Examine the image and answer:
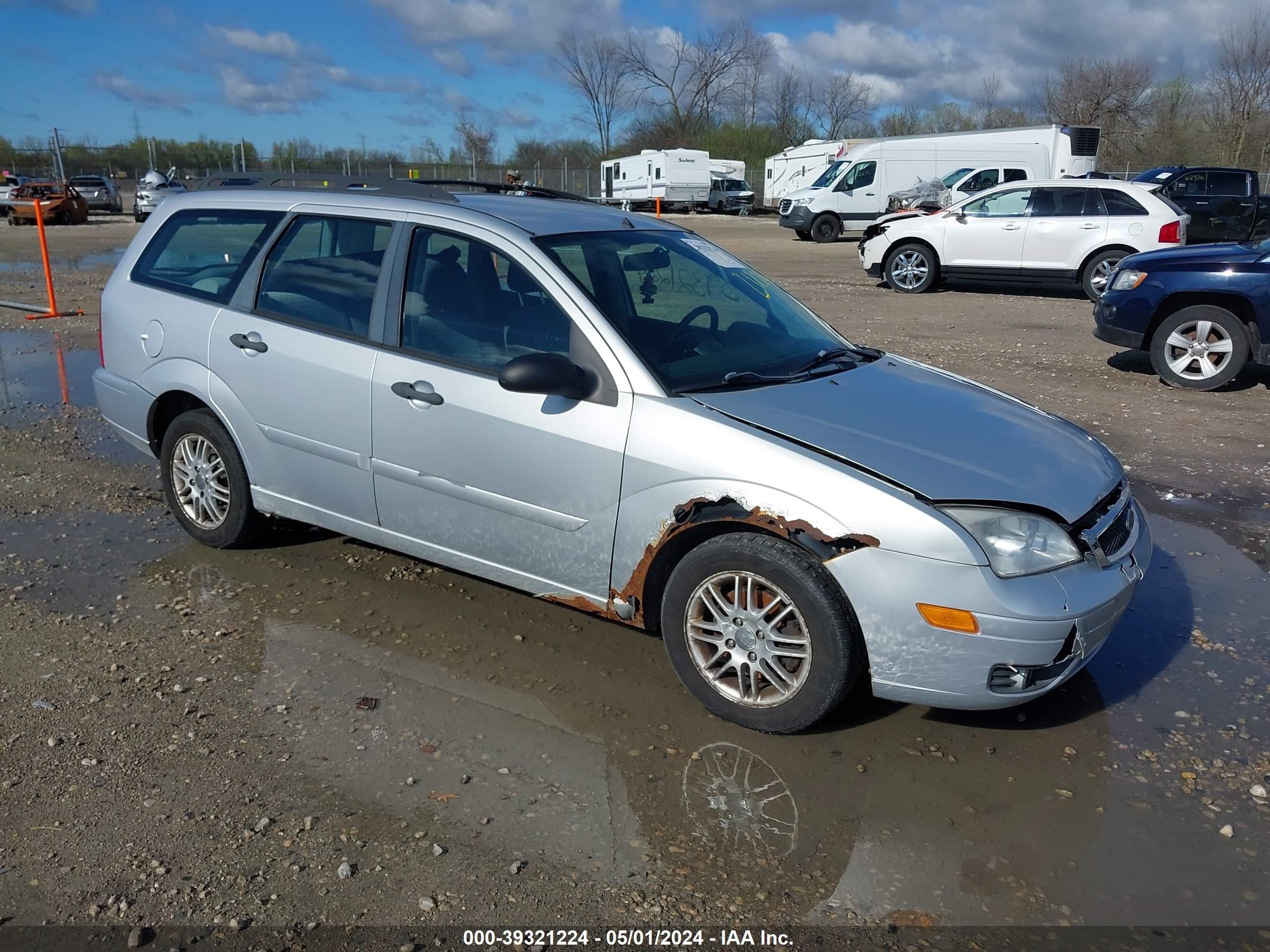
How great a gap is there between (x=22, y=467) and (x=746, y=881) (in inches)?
221

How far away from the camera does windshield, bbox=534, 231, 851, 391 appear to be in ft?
12.5

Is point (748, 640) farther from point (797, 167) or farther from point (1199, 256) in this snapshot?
point (797, 167)

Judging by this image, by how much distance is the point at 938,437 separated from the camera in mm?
3521

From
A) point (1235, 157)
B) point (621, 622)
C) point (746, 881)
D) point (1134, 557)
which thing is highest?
point (1235, 157)

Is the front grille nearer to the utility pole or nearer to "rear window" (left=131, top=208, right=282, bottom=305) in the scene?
"rear window" (left=131, top=208, right=282, bottom=305)

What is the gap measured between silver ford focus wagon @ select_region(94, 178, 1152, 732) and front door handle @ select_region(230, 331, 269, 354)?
1cm

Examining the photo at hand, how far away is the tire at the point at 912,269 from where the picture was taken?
1593 cm

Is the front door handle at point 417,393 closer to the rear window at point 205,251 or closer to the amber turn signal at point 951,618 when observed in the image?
the rear window at point 205,251

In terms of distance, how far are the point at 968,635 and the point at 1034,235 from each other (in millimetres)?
13559

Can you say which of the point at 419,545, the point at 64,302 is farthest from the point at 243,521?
the point at 64,302

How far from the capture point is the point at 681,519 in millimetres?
3432

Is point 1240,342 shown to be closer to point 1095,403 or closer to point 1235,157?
point 1095,403

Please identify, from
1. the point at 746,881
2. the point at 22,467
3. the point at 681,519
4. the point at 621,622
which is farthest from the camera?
the point at 22,467

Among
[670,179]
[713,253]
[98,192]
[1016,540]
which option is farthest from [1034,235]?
[98,192]
